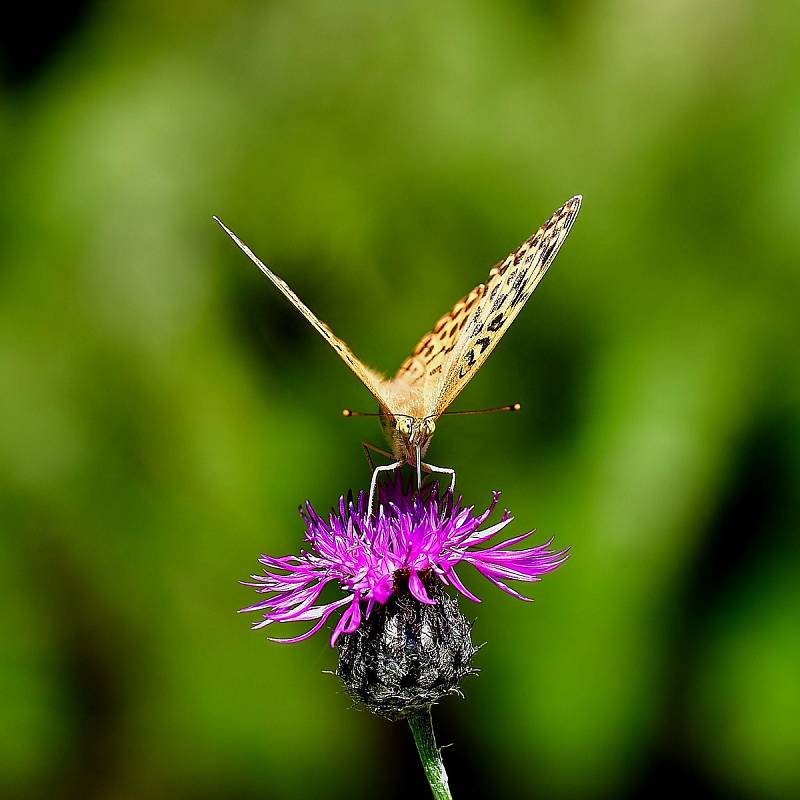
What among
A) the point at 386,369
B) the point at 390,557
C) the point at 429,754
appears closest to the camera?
the point at 429,754

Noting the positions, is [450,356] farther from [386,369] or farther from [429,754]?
[386,369]

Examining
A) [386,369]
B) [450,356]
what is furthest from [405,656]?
[386,369]

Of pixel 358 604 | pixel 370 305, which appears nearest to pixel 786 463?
pixel 370 305

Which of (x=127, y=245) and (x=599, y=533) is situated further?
(x=127, y=245)

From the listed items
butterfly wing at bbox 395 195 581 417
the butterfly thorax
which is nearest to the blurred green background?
butterfly wing at bbox 395 195 581 417

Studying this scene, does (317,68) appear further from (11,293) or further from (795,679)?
(795,679)

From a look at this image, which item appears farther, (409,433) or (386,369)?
(386,369)
